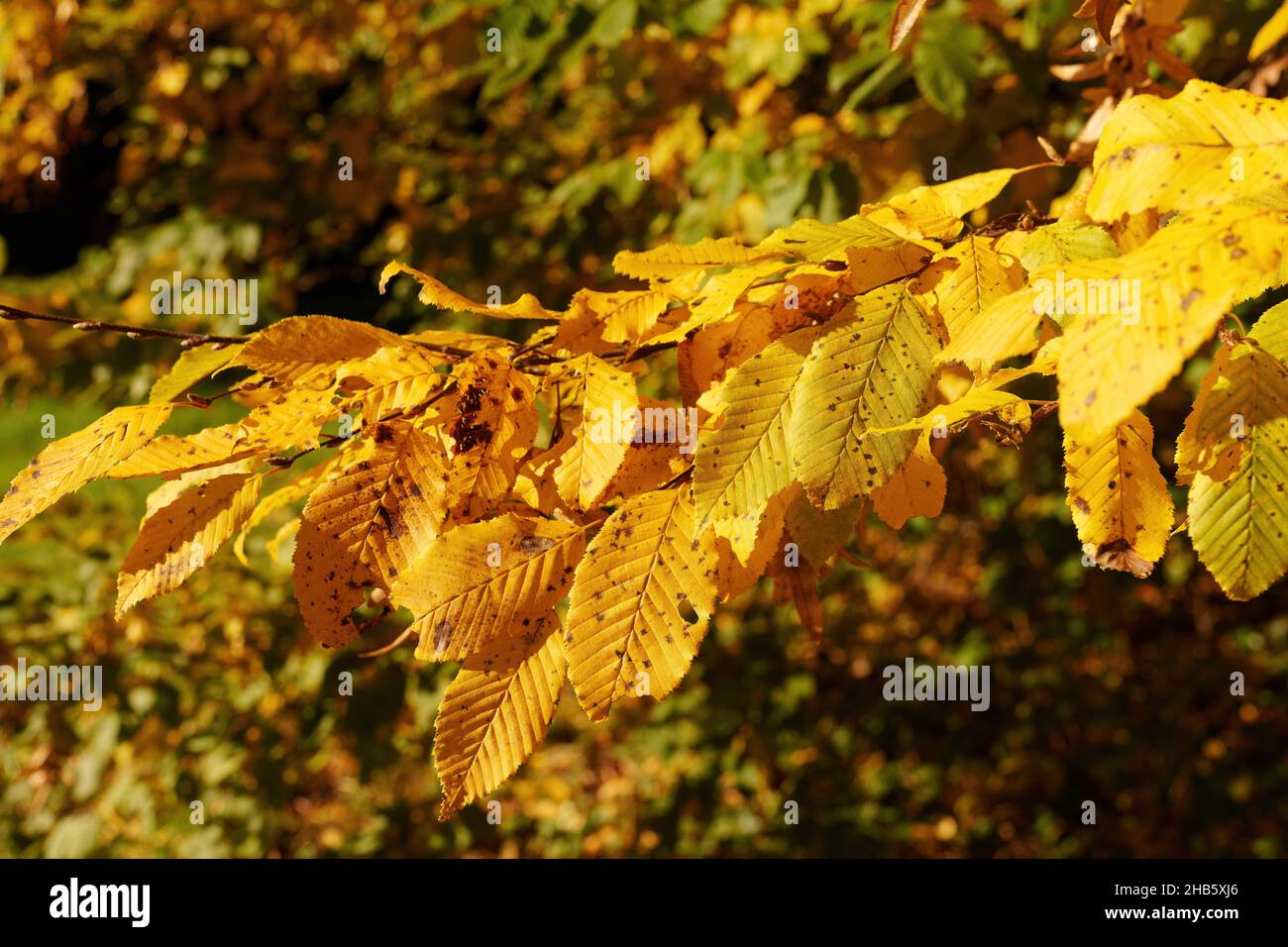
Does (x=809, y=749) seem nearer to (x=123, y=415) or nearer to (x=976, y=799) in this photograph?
(x=976, y=799)

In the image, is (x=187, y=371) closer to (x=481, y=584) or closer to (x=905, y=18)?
(x=481, y=584)

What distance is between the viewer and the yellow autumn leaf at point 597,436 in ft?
2.39

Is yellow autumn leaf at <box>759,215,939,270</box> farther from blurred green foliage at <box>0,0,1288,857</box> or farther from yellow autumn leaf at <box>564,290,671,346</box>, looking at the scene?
blurred green foliage at <box>0,0,1288,857</box>

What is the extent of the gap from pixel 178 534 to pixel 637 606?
0.36 m

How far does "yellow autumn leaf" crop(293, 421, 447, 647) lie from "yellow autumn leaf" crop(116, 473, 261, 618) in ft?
0.30

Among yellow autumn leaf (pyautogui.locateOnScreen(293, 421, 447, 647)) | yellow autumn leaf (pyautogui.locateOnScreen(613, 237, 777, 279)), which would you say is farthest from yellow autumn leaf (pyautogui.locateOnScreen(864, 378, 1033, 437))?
yellow autumn leaf (pyautogui.locateOnScreen(293, 421, 447, 647))

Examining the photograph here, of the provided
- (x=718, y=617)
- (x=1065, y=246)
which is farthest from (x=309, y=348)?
(x=718, y=617)

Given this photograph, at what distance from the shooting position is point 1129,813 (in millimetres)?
3156

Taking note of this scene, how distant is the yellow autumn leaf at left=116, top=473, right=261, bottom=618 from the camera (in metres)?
0.79

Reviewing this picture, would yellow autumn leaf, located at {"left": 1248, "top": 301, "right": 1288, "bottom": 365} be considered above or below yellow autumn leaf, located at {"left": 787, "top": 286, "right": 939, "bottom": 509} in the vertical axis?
above

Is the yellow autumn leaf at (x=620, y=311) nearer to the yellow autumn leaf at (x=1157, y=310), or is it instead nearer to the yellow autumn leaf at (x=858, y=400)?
the yellow autumn leaf at (x=858, y=400)

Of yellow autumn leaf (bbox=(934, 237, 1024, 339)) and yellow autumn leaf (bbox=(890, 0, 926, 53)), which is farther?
yellow autumn leaf (bbox=(890, 0, 926, 53))

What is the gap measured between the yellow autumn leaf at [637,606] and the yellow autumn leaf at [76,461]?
1.10 ft

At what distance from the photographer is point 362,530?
2.40 feet
